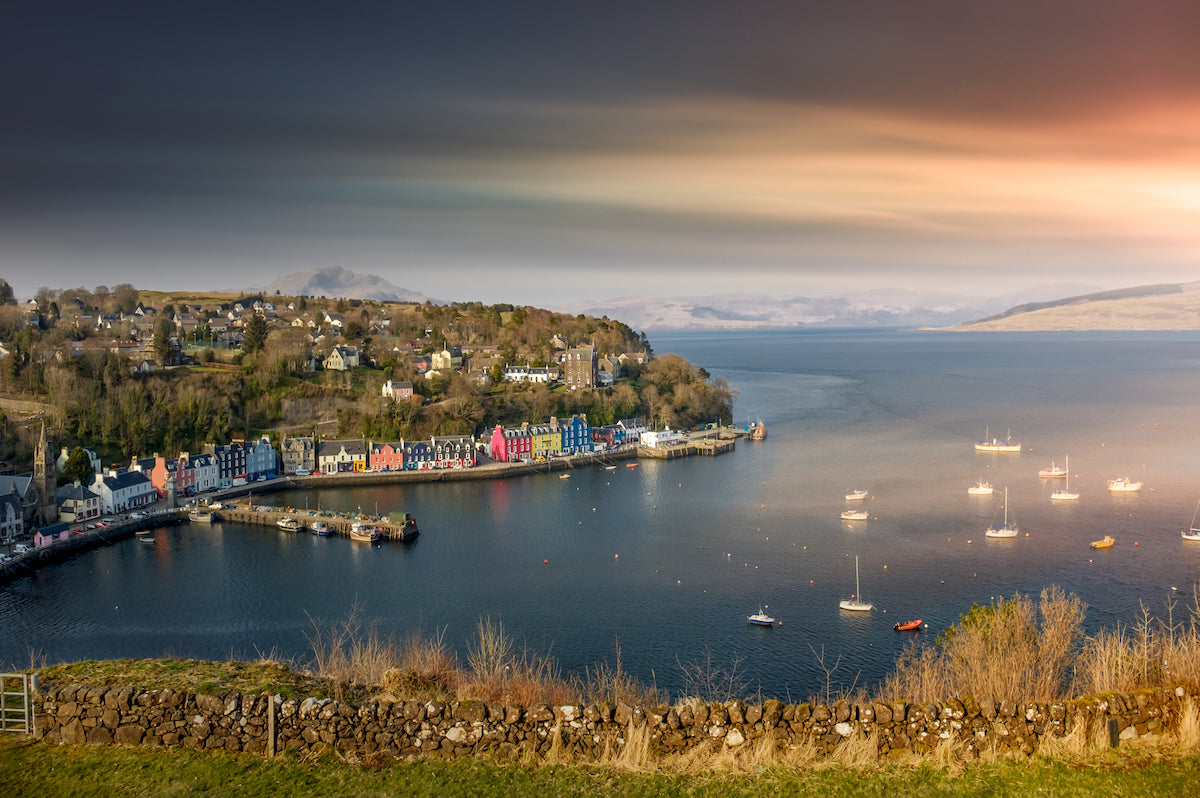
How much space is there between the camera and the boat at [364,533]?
935 inches

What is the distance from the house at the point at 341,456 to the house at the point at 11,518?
1145cm

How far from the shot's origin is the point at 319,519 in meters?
25.4

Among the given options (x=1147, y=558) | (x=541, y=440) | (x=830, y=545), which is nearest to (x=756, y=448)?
(x=541, y=440)

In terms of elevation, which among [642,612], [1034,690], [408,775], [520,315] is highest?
[520,315]

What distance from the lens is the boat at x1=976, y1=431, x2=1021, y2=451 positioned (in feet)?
117

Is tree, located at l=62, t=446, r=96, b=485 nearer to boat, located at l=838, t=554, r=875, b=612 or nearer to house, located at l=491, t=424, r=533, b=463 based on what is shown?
house, located at l=491, t=424, r=533, b=463

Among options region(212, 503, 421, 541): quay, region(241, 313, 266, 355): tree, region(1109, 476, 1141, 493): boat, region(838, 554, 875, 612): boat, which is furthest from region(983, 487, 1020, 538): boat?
region(241, 313, 266, 355): tree

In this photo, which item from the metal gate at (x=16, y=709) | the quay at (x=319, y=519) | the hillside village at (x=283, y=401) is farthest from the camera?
the hillside village at (x=283, y=401)

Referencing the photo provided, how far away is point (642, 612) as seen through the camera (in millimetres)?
17172

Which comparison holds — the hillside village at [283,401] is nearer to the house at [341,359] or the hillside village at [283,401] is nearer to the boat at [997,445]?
the house at [341,359]

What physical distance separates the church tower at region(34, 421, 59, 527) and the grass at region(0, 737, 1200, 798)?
2191 cm

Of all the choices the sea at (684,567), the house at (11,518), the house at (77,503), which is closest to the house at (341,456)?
the sea at (684,567)

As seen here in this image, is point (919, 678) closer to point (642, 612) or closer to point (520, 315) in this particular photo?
point (642, 612)

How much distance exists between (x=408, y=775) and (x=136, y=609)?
15.6 meters
